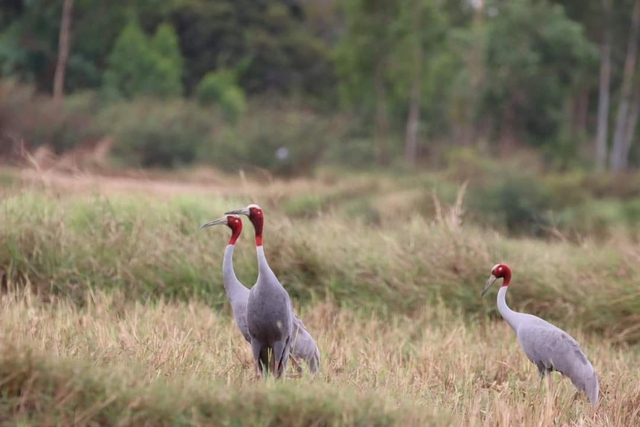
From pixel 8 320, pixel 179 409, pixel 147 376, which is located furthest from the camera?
pixel 8 320

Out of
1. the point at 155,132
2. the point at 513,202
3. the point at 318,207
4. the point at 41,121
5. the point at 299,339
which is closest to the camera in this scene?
the point at 299,339

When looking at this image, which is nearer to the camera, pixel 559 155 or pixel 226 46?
pixel 559 155

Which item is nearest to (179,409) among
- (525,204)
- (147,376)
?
(147,376)

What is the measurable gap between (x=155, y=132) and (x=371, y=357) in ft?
69.2

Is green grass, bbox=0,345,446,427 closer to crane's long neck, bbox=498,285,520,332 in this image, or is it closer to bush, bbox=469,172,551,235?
crane's long neck, bbox=498,285,520,332

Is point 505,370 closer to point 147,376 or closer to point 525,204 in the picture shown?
point 147,376

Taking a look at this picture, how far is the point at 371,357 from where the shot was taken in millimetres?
7164

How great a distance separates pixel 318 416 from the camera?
4.75m

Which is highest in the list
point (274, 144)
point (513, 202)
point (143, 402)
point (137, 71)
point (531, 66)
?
point (531, 66)

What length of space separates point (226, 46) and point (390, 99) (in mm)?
8021

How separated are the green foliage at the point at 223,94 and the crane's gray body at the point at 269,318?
27291mm

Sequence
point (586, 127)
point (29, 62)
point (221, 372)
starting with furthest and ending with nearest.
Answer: point (586, 127) → point (29, 62) → point (221, 372)

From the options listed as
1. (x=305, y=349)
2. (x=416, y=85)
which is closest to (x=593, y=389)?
(x=305, y=349)

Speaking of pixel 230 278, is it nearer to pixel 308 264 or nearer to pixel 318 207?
pixel 308 264
